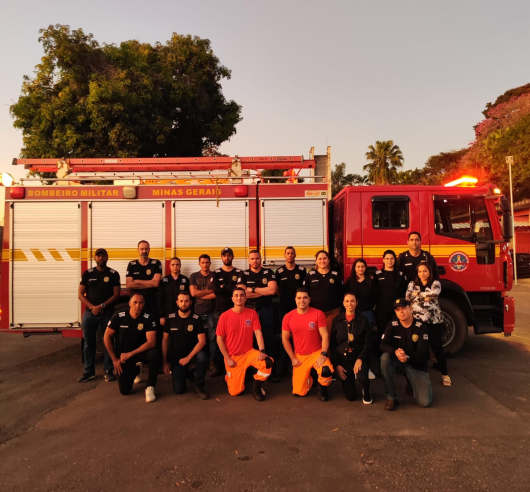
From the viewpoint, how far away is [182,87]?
42.5 ft

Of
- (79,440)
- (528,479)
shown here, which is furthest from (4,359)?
(528,479)

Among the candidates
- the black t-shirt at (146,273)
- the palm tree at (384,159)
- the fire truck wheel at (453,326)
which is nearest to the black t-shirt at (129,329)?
the black t-shirt at (146,273)

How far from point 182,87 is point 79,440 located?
1189 centimetres

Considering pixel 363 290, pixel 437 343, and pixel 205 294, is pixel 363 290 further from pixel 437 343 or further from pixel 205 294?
pixel 205 294

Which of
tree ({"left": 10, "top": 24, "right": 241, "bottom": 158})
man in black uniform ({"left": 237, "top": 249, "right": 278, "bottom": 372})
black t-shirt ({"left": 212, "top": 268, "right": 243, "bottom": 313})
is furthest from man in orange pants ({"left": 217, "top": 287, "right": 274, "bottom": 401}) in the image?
tree ({"left": 10, "top": 24, "right": 241, "bottom": 158})

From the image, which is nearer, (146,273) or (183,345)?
(183,345)

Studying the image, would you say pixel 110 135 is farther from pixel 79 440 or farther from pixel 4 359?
pixel 79 440

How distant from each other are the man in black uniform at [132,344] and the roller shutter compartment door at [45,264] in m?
1.49

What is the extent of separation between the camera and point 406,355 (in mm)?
4305

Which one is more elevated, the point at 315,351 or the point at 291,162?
the point at 291,162

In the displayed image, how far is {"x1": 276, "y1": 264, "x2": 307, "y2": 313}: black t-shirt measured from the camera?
5.46 m

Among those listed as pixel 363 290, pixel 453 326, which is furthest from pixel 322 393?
pixel 453 326

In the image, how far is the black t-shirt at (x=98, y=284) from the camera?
5.49 meters

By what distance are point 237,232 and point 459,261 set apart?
11.6 feet
